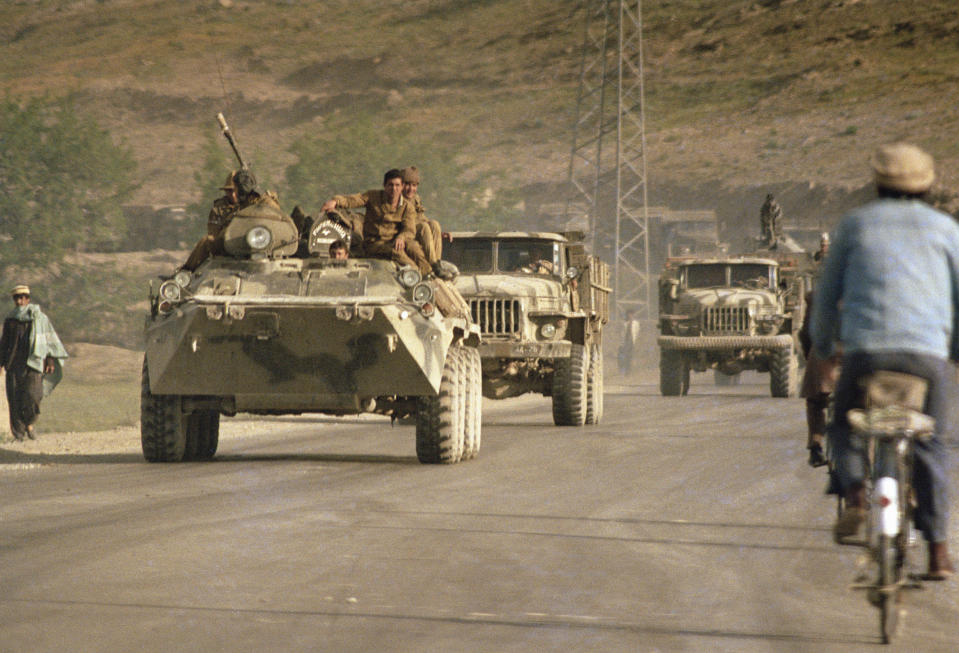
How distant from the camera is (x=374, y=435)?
1934 centimetres

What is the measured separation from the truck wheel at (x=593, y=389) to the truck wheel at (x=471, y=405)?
18.3 feet

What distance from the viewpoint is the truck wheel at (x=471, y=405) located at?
15031 mm

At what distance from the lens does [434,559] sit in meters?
8.60

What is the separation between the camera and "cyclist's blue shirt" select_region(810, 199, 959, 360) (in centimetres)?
640

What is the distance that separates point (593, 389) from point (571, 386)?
2.10ft

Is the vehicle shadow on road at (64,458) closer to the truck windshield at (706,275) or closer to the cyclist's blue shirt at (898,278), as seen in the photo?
the cyclist's blue shirt at (898,278)

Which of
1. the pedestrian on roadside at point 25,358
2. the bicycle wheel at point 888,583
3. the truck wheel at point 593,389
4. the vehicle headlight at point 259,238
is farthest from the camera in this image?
the truck wheel at point 593,389

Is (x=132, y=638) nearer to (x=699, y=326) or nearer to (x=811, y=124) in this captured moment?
(x=699, y=326)

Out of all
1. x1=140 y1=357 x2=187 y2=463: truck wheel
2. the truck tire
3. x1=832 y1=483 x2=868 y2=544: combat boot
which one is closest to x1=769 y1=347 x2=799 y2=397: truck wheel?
the truck tire

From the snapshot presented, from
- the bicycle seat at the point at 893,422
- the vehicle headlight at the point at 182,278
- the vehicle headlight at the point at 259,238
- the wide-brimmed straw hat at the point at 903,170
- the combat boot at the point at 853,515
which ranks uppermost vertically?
the vehicle headlight at the point at 259,238

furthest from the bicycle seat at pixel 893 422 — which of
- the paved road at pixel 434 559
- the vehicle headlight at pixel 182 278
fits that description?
the vehicle headlight at pixel 182 278

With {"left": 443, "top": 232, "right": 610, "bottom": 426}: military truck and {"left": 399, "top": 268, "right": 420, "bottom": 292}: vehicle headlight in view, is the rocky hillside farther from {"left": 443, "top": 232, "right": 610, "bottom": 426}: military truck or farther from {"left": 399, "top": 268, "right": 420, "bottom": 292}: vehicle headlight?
{"left": 399, "top": 268, "right": 420, "bottom": 292}: vehicle headlight

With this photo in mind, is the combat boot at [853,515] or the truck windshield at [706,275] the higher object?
the truck windshield at [706,275]

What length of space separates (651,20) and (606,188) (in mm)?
42638
